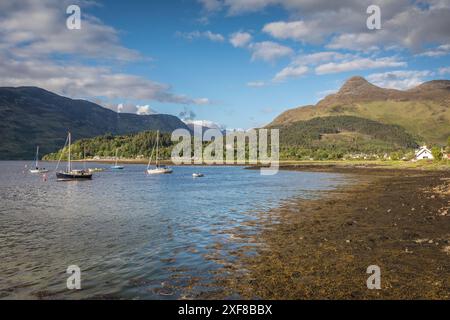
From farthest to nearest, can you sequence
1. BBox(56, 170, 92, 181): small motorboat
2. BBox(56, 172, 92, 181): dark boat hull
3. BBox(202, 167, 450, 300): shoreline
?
BBox(56, 170, 92, 181): small motorboat, BBox(56, 172, 92, 181): dark boat hull, BBox(202, 167, 450, 300): shoreline

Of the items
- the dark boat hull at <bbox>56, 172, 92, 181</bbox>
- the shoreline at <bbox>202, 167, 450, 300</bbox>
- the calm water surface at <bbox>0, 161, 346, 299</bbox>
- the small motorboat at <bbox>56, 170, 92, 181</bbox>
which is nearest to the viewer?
the shoreline at <bbox>202, 167, 450, 300</bbox>

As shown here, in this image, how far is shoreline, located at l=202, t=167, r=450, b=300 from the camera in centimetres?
1741

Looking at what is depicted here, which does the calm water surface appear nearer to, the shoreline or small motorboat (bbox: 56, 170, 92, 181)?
the shoreline

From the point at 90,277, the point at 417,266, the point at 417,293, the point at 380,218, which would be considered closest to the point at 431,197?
the point at 380,218

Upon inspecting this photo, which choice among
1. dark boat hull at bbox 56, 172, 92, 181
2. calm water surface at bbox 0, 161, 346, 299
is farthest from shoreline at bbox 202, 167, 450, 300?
dark boat hull at bbox 56, 172, 92, 181

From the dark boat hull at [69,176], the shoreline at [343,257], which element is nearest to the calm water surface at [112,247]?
the shoreline at [343,257]

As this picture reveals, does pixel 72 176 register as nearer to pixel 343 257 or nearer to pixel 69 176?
pixel 69 176

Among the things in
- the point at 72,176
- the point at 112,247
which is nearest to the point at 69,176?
the point at 72,176

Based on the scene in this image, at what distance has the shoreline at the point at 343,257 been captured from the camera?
57.1 ft

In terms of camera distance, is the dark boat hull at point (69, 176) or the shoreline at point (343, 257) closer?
the shoreline at point (343, 257)

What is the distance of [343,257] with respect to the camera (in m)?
23.1

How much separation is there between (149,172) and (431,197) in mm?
126260

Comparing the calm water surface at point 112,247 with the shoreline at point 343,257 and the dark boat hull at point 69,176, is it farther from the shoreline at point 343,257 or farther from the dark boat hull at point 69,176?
the dark boat hull at point 69,176

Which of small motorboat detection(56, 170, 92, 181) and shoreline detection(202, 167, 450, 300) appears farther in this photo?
small motorboat detection(56, 170, 92, 181)
